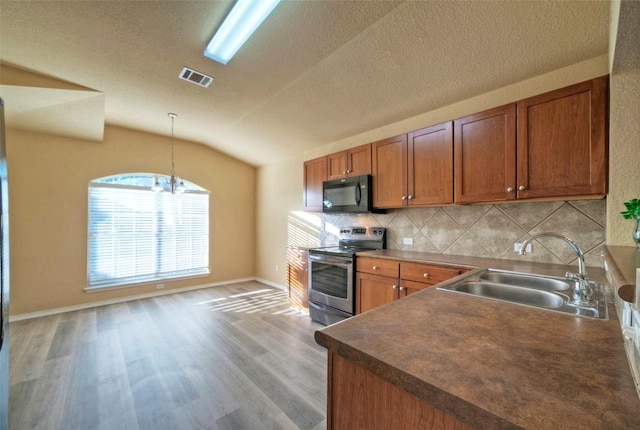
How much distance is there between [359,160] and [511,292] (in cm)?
222

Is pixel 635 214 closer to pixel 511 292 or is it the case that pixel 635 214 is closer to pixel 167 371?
pixel 511 292

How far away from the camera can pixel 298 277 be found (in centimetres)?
386

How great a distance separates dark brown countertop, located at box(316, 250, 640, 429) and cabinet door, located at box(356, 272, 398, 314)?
153 centimetres

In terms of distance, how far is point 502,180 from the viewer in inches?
84.8

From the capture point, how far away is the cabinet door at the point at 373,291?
8.46 feet

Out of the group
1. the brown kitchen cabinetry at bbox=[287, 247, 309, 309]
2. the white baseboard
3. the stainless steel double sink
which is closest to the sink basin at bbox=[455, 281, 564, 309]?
the stainless steel double sink

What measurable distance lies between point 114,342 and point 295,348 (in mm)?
1974

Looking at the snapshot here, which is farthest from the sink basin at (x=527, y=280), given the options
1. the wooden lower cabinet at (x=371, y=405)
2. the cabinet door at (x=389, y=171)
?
the wooden lower cabinet at (x=371, y=405)

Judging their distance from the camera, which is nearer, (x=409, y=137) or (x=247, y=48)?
(x=247, y=48)

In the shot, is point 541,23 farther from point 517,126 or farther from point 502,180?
point 502,180

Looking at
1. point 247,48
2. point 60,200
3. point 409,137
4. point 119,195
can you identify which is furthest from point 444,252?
point 60,200

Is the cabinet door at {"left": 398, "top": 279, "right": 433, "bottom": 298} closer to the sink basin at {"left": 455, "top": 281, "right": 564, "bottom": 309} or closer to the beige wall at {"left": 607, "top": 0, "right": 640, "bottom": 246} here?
the sink basin at {"left": 455, "top": 281, "right": 564, "bottom": 309}

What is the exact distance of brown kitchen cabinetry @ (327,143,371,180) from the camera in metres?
3.23

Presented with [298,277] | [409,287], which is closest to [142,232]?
[298,277]
